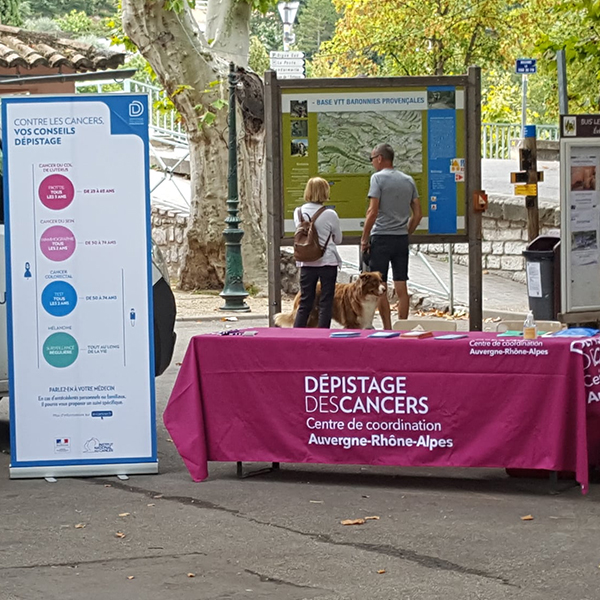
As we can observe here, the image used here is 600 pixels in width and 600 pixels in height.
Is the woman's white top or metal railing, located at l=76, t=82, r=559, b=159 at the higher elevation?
metal railing, located at l=76, t=82, r=559, b=159

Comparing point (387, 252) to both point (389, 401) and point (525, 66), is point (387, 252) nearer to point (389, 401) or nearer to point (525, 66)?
point (389, 401)

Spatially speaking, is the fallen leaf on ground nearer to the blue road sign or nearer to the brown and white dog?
the brown and white dog

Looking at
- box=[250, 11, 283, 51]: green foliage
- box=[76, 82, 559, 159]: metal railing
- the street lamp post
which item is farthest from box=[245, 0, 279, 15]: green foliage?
box=[250, 11, 283, 51]: green foliage

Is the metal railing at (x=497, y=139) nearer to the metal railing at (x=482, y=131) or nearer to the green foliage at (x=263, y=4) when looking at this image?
the metal railing at (x=482, y=131)

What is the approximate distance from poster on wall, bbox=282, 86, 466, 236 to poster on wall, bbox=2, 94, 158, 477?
412 centimetres

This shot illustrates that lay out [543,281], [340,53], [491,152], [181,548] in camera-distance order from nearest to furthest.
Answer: [181,548]
[543,281]
[491,152]
[340,53]

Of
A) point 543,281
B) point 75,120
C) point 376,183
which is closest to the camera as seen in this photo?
point 75,120

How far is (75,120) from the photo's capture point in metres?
8.04

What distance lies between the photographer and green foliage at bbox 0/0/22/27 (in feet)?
117

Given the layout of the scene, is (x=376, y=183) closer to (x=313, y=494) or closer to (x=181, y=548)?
(x=313, y=494)

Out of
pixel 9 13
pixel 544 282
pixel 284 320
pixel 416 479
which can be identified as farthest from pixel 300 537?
pixel 9 13

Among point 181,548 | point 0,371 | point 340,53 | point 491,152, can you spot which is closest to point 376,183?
point 0,371

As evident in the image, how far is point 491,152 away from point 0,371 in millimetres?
21306

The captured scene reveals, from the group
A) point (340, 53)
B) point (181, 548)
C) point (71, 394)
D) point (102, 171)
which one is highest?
point (340, 53)
